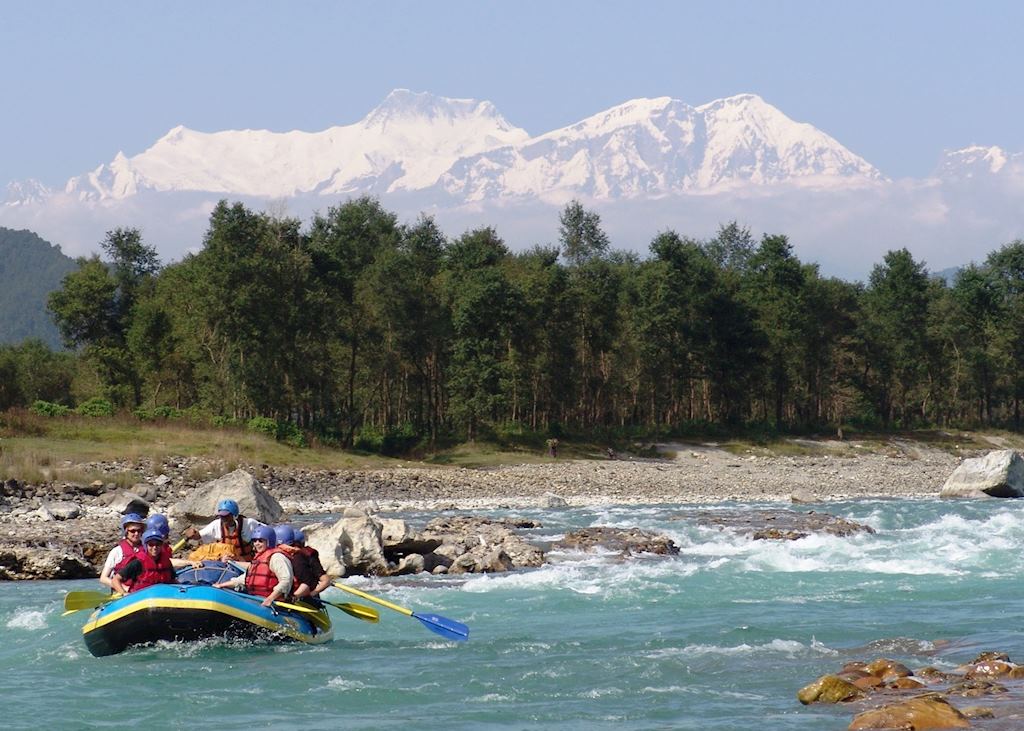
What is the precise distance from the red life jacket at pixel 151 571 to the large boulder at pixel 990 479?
32.4 m

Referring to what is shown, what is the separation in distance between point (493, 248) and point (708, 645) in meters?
59.2

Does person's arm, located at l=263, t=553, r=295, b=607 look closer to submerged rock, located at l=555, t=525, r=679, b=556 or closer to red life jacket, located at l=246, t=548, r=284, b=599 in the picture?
red life jacket, located at l=246, t=548, r=284, b=599

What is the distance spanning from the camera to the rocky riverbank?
90.8ft

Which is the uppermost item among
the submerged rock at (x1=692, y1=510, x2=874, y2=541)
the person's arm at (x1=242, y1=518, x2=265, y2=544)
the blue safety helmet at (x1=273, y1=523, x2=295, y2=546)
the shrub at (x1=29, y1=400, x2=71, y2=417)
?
the shrub at (x1=29, y1=400, x2=71, y2=417)

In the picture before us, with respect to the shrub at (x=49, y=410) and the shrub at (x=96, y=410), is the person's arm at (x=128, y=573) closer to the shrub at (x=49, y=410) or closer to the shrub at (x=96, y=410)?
the shrub at (x=49, y=410)

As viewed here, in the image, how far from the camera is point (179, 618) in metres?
16.8

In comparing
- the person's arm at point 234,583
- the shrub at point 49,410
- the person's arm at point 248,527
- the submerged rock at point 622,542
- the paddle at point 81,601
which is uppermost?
the shrub at point 49,410

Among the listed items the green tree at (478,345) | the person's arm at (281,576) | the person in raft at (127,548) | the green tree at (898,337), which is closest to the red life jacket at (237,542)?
the person's arm at (281,576)

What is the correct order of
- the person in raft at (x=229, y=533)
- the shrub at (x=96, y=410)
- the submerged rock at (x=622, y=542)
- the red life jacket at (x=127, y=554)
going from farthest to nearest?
the shrub at (x=96, y=410) → the submerged rock at (x=622, y=542) → the person in raft at (x=229, y=533) → the red life jacket at (x=127, y=554)

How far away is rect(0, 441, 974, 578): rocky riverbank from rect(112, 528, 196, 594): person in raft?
7.64 metres

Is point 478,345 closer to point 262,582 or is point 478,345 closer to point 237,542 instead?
point 237,542

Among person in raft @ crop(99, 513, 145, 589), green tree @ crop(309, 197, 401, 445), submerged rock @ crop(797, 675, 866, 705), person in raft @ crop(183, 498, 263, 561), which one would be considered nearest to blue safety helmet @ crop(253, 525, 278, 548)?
person in raft @ crop(183, 498, 263, 561)

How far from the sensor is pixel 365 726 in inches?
535

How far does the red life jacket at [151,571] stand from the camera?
1730 cm
